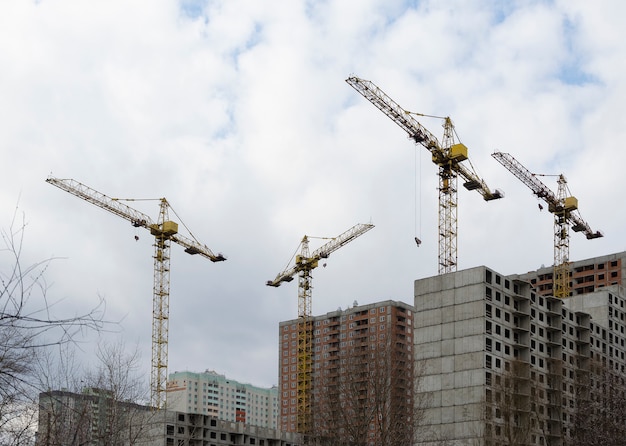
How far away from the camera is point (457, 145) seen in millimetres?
164375

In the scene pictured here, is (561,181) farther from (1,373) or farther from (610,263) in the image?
(1,373)

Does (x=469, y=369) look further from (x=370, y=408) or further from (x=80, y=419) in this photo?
(x=80, y=419)

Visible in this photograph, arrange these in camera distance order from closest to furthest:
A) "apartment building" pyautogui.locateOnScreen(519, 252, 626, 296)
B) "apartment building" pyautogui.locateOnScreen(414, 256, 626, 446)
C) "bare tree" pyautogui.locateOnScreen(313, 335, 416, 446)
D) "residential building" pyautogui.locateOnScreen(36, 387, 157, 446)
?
"residential building" pyautogui.locateOnScreen(36, 387, 157, 446) < "bare tree" pyautogui.locateOnScreen(313, 335, 416, 446) < "apartment building" pyautogui.locateOnScreen(414, 256, 626, 446) < "apartment building" pyautogui.locateOnScreen(519, 252, 626, 296)

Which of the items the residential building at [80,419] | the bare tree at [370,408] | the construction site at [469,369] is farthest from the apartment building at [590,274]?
the residential building at [80,419]

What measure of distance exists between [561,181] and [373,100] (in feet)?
→ 177

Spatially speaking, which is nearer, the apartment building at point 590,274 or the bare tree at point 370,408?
the bare tree at point 370,408

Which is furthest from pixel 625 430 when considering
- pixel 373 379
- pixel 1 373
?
pixel 1 373

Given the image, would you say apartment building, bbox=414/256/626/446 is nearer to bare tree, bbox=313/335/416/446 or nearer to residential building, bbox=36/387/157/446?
bare tree, bbox=313/335/416/446

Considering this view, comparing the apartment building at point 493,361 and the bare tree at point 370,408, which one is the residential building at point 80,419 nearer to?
the bare tree at point 370,408

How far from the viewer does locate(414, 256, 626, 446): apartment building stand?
10725cm

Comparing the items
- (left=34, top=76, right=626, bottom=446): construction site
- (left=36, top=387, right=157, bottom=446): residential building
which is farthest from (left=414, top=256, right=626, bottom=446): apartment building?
(left=36, top=387, right=157, bottom=446): residential building

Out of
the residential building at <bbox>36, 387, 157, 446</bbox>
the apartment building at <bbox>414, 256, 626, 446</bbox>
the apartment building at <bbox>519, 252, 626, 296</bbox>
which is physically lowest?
the residential building at <bbox>36, 387, 157, 446</bbox>

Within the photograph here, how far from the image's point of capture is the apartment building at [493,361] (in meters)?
107

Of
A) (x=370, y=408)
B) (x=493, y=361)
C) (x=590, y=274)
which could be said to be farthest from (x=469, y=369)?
(x=590, y=274)
